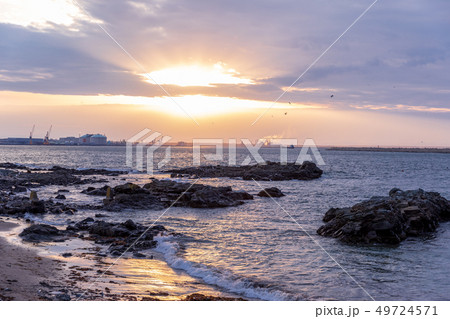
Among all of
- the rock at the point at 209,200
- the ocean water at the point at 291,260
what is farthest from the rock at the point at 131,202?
the rock at the point at 209,200

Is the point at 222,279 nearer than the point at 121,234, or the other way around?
the point at 222,279

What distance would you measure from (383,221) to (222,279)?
10.5 meters

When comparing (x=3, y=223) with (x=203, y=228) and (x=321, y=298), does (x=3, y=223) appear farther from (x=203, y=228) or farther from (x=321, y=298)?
(x=321, y=298)

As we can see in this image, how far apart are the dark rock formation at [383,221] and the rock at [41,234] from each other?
43.5 ft

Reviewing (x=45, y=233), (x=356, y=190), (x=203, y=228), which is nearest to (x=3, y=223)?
(x=45, y=233)

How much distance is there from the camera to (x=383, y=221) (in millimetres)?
20000

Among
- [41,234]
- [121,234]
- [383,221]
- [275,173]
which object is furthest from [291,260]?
[275,173]

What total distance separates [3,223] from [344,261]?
665 inches

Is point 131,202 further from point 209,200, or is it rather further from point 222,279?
point 222,279

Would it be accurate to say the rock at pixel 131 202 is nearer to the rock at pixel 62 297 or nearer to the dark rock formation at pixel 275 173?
the rock at pixel 62 297

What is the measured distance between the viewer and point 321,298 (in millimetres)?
11750

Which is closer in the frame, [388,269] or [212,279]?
[212,279]

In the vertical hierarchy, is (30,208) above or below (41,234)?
above

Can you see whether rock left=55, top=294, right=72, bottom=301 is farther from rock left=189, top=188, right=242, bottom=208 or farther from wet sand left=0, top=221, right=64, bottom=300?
rock left=189, top=188, right=242, bottom=208
